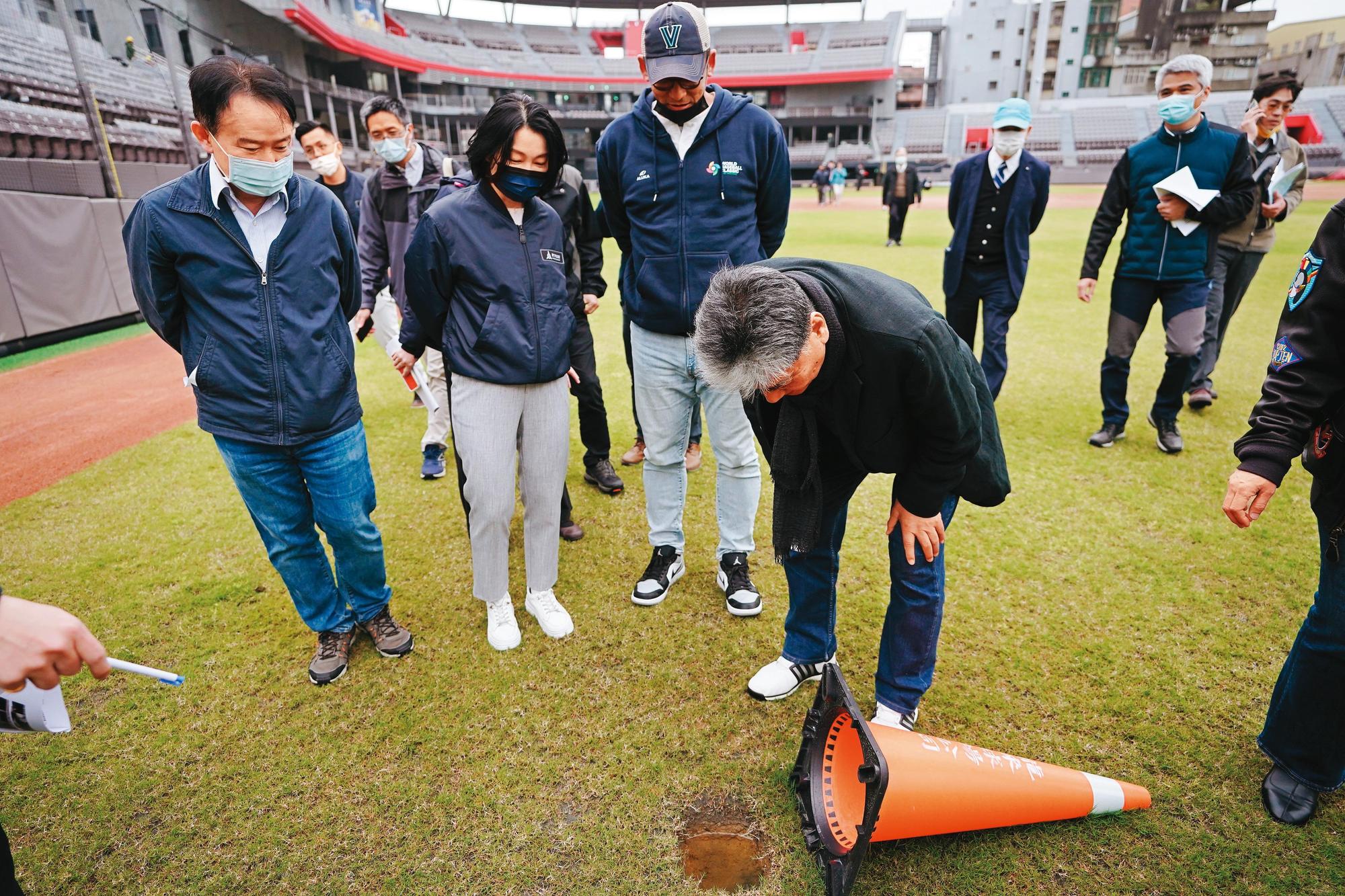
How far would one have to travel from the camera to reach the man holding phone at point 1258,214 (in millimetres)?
4863

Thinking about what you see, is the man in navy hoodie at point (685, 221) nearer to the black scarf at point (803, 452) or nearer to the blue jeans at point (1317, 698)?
the black scarf at point (803, 452)

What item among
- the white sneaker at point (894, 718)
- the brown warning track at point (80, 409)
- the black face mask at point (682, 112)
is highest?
the black face mask at point (682, 112)

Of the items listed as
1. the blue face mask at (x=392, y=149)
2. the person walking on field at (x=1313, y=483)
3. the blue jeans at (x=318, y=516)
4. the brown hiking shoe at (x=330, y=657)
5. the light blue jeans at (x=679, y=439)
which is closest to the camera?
the person walking on field at (x=1313, y=483)

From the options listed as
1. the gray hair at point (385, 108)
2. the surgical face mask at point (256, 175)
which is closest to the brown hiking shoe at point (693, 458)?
the gray hair at point (385, 108)

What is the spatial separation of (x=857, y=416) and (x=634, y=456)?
3004 mm

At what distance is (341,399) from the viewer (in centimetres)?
251

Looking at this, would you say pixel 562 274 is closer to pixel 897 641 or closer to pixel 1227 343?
pixel 897 641

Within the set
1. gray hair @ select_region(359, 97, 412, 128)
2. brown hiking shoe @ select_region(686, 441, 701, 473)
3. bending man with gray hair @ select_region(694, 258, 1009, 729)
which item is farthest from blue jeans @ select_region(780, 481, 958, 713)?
gray hair @ select_region(359, 97, 412, 128)

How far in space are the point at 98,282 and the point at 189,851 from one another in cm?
984

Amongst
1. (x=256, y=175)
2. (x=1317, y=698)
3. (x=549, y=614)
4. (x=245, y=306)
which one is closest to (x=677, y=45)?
(x=256, y=175)

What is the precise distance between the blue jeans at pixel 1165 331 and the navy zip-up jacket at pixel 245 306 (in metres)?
4.39

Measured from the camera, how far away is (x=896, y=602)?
7.43 ft

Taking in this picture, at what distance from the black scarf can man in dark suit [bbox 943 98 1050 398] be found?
3134 mm

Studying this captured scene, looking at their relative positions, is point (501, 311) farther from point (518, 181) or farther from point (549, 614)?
point (549, 614)
